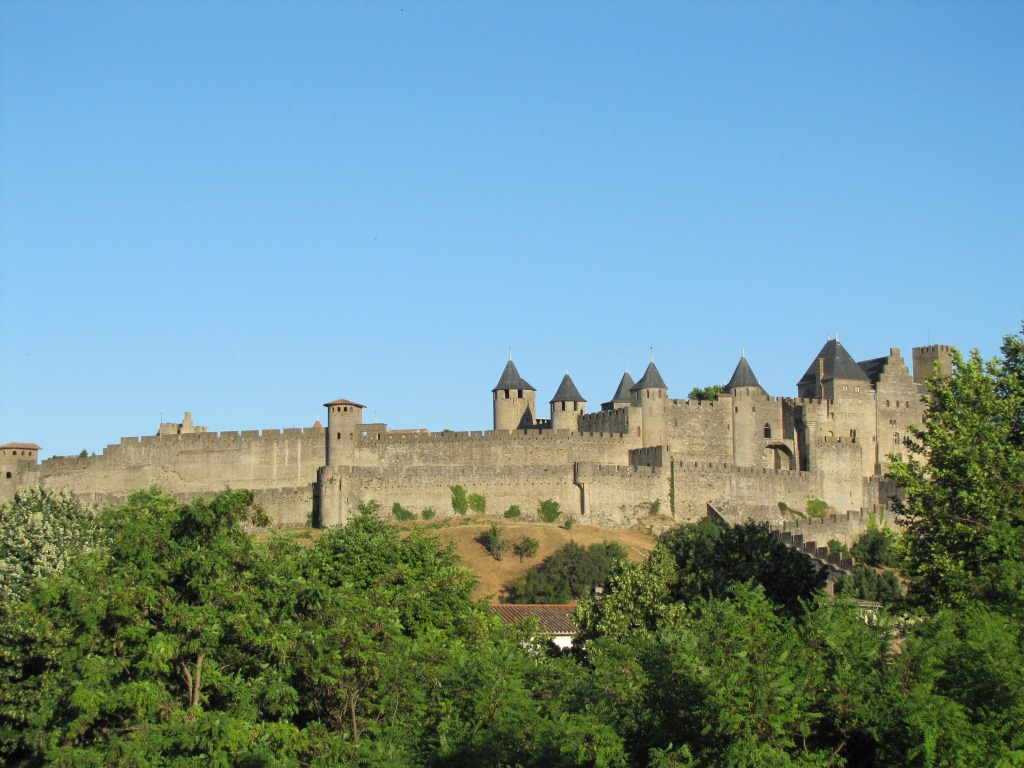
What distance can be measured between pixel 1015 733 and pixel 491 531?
44.6 meters

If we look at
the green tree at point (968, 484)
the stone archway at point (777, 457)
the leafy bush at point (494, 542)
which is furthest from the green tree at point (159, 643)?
the stone archway at point (777, 457)

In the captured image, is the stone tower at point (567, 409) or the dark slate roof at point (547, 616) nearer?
the dark slate roof at point (547, 616)

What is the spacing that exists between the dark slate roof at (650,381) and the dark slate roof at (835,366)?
10.2 m

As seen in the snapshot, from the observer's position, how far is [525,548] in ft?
200

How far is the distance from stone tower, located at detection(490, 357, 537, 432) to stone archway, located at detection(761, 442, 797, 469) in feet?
41.7

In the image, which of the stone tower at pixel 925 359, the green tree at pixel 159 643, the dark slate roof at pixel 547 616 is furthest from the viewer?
the stone tower at pixel 925 359

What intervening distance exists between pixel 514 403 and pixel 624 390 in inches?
255

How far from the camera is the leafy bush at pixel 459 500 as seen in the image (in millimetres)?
67875

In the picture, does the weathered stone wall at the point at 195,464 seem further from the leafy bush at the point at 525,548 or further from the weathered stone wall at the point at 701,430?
the weathered stone wall at the point at 701,430

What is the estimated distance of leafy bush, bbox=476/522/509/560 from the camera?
200 ft

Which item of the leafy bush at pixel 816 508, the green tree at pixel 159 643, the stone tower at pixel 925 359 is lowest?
the green tree at pixel 159 643

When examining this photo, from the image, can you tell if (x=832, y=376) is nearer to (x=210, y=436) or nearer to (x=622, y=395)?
(x=622, y=395)

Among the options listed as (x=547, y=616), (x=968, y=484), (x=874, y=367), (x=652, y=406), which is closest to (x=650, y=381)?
(x=652, y=406)

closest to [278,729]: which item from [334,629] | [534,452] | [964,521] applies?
[334,629]
